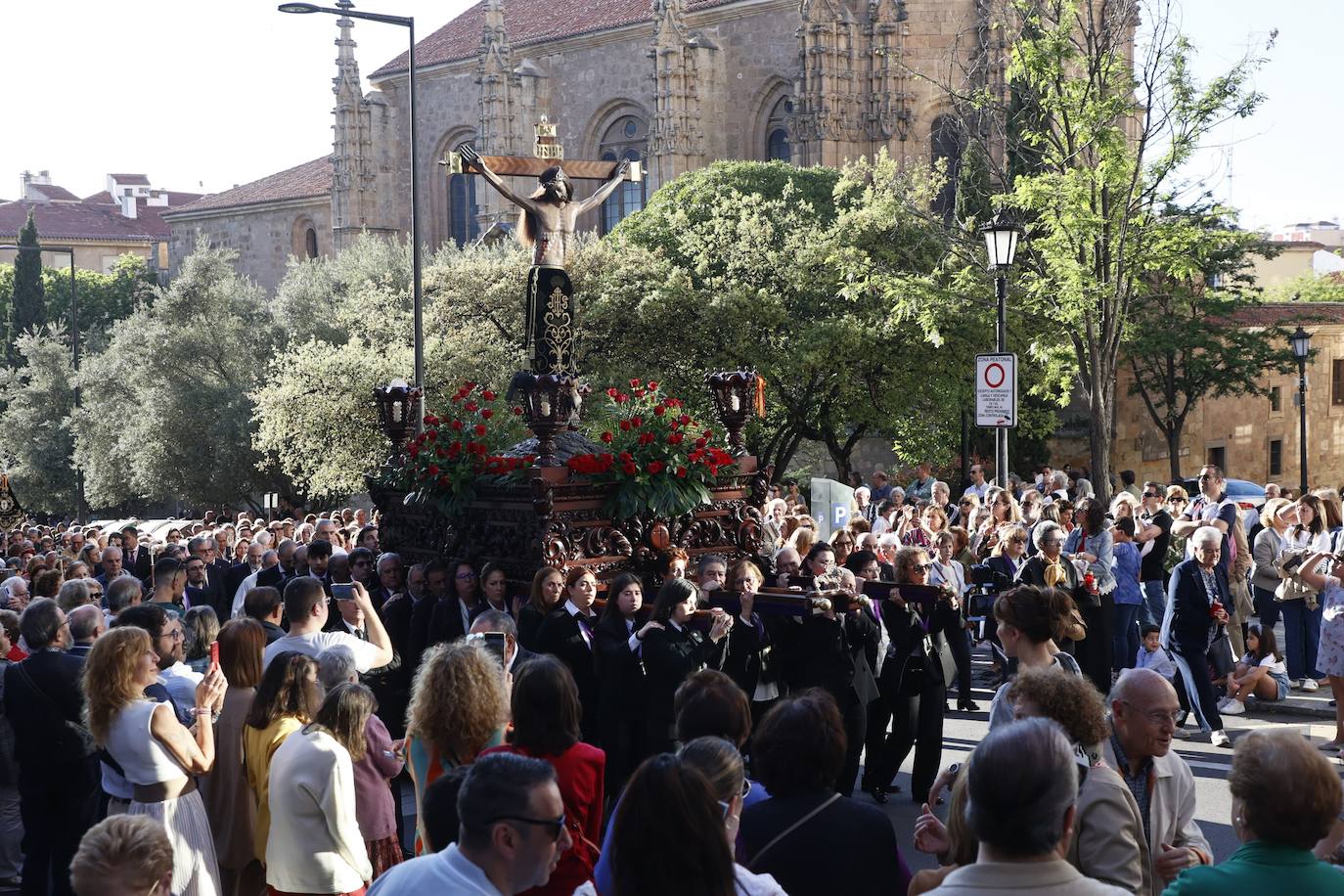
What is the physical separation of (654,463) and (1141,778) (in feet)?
20.0

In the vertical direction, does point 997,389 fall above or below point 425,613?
above

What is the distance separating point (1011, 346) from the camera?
95.9 feet

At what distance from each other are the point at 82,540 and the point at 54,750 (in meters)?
13.0

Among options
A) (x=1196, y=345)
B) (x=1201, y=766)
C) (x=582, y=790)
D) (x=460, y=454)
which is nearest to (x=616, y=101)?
(x=1196, y=345)

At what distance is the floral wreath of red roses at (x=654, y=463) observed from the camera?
10.8 meters

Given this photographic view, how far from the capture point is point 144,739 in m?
6.05

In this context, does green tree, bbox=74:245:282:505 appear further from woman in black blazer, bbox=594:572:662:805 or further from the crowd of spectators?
woman in black blazer, bbox=594:572:662:805

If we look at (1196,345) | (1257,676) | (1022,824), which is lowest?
(1257,676)

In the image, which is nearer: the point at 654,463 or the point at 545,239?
the point at 654,463

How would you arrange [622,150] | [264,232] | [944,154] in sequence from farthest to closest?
[264,232] < [622,150] < [944,154]

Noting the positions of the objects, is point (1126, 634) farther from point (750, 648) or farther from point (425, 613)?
point (425, 613)

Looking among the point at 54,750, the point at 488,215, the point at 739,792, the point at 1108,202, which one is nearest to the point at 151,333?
the point at 488,215

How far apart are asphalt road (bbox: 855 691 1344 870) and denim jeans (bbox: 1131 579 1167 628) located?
1.36 metres

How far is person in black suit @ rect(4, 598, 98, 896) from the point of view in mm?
7570
